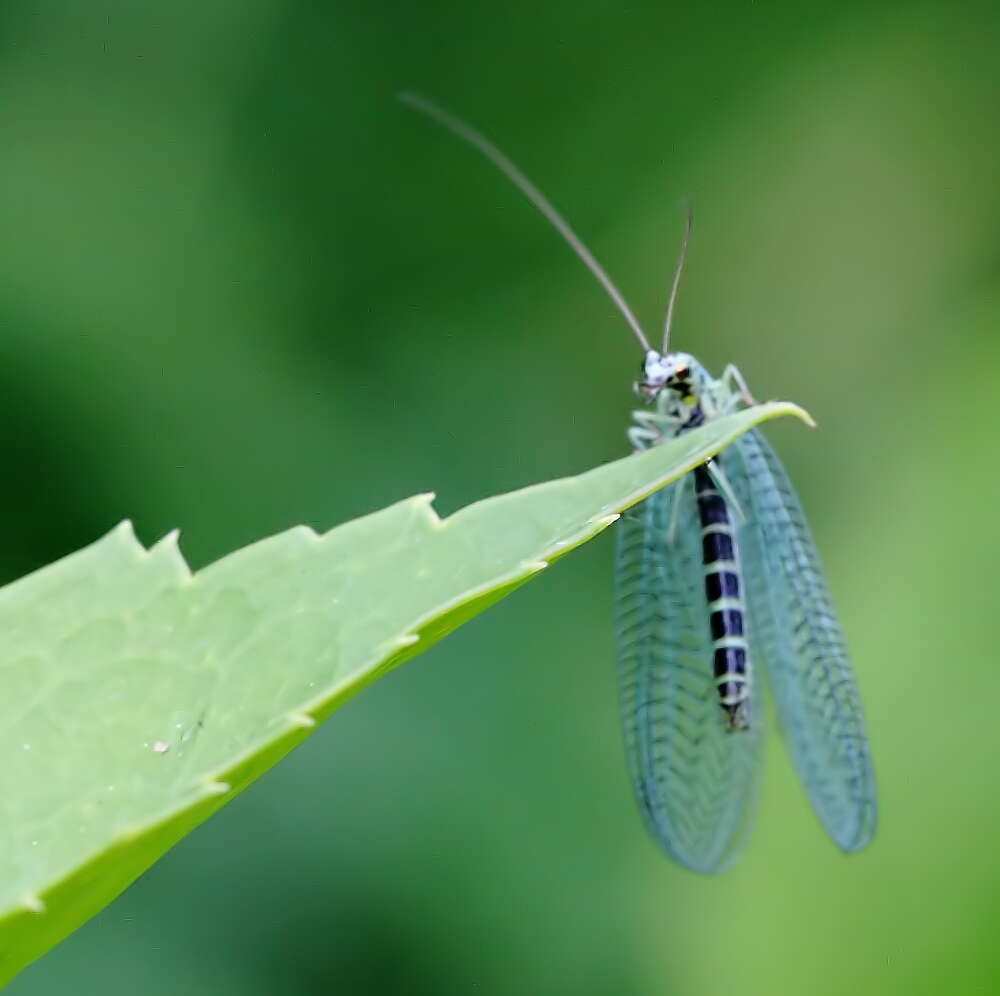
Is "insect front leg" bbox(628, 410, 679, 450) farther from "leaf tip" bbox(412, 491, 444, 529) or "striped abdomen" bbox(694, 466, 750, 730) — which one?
"leaf tip" bbox(412, 491, 444, 529)

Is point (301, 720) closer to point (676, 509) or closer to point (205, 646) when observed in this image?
point (205, 646)

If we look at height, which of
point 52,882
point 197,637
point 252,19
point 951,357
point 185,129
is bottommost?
point 52,882

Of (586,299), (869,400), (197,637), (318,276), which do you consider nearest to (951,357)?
(869,400)

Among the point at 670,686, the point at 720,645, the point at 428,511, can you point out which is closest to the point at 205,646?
the point at 428,511

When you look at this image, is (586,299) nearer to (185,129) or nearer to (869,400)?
(869,400)

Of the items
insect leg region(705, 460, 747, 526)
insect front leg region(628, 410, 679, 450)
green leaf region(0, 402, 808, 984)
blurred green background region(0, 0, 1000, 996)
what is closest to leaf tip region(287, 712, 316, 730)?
green leaf region(0, 402, 808, 984)

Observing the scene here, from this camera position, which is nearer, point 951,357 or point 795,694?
point 795,694
